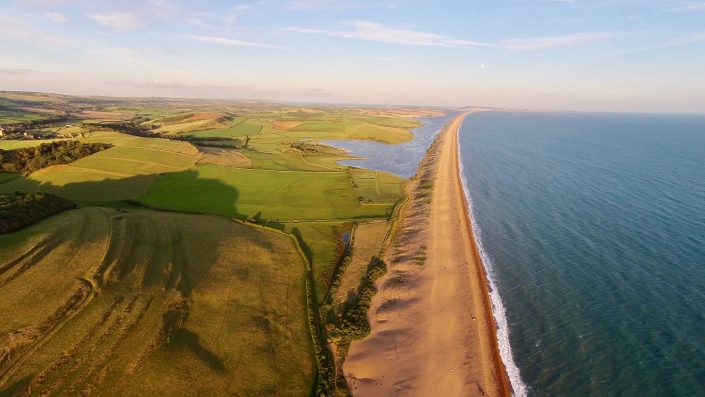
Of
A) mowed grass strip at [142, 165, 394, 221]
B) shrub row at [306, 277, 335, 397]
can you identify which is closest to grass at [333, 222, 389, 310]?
shrub row at [306, 277, 335, 397]

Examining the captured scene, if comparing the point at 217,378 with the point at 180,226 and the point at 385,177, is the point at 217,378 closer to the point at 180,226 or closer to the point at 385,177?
the point at 180,226

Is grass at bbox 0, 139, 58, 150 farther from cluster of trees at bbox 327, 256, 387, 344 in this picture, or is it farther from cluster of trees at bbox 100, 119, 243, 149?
cluster of trees at bbox 327, 256, 387, 344

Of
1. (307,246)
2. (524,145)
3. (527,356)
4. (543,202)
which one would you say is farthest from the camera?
(524,145)

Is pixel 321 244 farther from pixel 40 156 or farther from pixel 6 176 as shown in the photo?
pixel 40 156

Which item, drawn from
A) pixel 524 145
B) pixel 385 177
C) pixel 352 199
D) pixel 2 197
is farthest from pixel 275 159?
pixel 524 145

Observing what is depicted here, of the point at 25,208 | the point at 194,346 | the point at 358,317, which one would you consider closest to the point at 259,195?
the point at 25,208

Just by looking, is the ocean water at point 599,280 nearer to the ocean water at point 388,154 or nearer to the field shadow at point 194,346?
the field shadow at point 194,346
